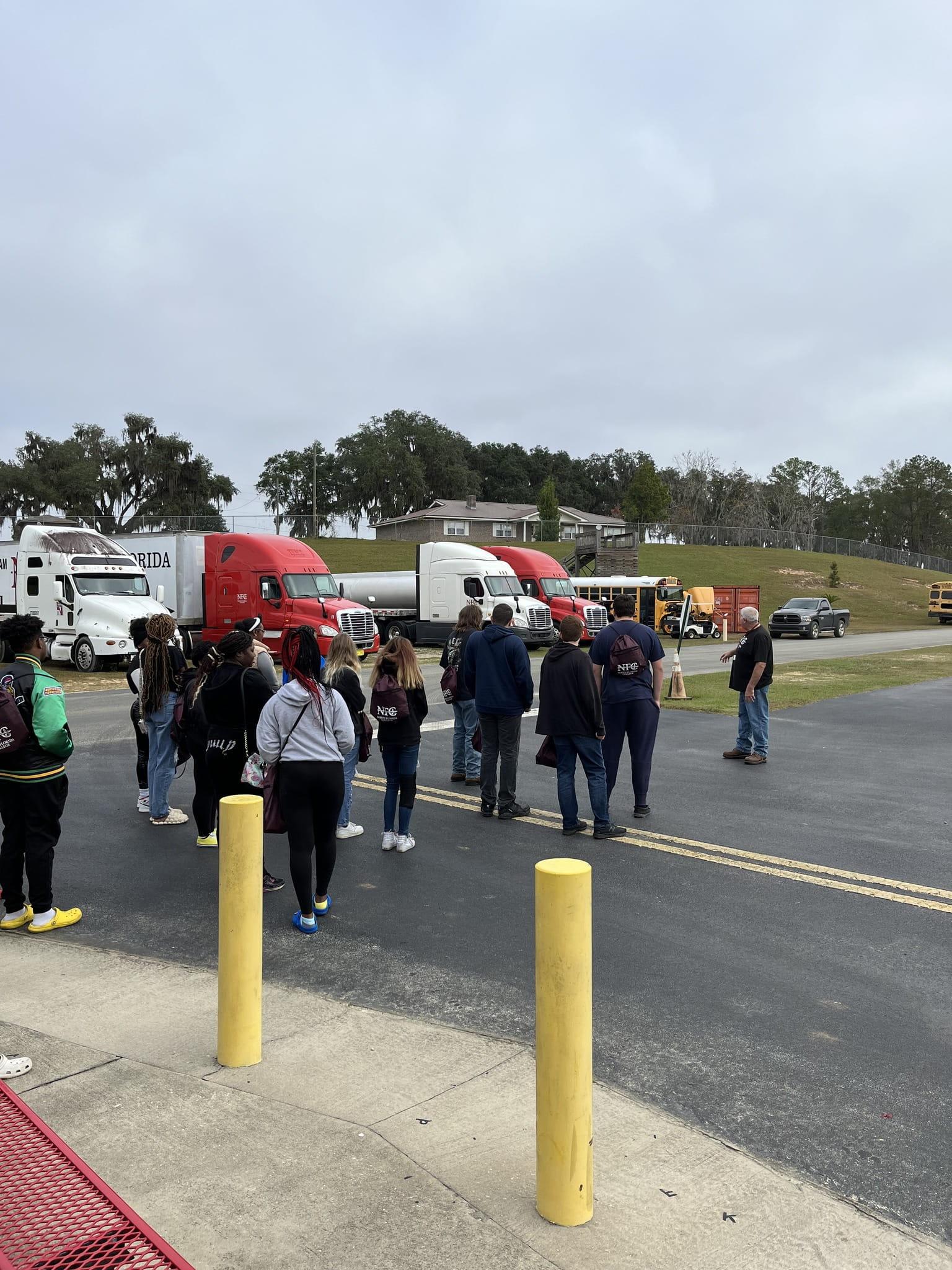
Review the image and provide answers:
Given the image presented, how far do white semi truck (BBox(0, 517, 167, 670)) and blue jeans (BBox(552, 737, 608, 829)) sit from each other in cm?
1651

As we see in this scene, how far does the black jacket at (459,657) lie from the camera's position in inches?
352

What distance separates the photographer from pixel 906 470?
12150 centimetres

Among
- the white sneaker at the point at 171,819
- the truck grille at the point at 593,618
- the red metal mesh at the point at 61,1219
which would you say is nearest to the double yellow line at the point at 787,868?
the white sneaker at the point at 171,819

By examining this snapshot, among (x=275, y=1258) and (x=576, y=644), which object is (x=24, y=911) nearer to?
(x=275, y=1258)

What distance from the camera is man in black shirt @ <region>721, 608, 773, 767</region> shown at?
35.3 feet

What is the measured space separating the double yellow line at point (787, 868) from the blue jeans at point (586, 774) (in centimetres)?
32

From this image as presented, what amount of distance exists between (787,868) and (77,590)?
20.1 metres

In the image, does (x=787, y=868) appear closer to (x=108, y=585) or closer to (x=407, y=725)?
(x=407, y=725)

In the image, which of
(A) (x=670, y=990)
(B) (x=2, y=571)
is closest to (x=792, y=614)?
(B) (x=2, y=571)

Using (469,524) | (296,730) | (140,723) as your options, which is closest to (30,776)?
(296,730)

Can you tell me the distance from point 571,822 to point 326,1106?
4387 mm

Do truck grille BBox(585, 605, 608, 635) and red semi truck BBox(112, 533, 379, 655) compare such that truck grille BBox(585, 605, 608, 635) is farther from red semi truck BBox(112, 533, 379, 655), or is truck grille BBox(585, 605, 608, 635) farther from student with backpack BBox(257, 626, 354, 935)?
student with backpack BBox(257, 626, 354, 935)

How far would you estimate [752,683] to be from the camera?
425 inches

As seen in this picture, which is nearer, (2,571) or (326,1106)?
(326,1106)
